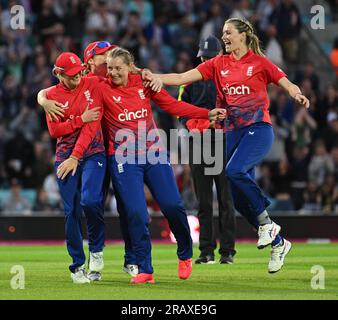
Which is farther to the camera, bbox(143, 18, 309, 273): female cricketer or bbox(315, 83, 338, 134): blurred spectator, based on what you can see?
bbox(315, 83, 338, 134): blurred spectator

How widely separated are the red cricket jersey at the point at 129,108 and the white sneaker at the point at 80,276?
1.18 metres

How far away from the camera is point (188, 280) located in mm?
10852

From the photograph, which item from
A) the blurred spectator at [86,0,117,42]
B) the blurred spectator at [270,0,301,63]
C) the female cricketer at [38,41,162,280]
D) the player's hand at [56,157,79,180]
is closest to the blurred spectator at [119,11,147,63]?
the blurred spectator at [86,0,117,42]

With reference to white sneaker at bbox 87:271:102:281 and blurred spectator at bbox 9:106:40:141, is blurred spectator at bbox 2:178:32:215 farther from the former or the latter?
white sneaker at bbox 87:271:102:281

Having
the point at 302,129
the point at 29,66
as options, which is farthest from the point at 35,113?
the point at 302,129

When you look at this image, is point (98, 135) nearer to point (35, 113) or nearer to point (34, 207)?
point (34, 207)

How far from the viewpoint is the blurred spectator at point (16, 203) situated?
19000 mm

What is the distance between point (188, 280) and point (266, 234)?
2.95 ft

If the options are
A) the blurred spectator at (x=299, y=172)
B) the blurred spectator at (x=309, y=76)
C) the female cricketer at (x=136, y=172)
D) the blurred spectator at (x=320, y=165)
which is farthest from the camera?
the blurred spectator at (x=309, y=76)

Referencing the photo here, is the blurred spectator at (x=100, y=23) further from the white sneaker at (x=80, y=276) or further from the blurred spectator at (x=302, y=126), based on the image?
the white sneaker at (x=80, y=276)

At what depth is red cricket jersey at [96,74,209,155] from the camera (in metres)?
10.6

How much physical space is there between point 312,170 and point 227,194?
22.7 ft

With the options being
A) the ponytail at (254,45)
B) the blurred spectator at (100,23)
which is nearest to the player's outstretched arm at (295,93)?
the ponytail at (254,45)

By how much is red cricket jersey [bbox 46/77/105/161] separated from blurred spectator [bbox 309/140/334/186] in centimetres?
936
